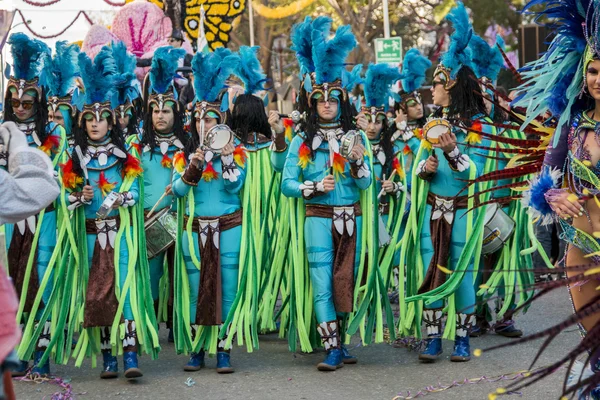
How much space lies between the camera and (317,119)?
6.80m

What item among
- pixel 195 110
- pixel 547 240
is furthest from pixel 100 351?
pixel 547 240

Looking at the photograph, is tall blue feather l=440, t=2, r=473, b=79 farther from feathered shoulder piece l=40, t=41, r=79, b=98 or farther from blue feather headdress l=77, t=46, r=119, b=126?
feathered shoulder piece l=40, t=41, r=79, b=98

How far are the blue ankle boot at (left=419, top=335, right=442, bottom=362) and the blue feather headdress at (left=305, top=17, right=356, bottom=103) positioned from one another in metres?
1.65

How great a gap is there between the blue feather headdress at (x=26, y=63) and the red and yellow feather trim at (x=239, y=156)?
1.30 meters

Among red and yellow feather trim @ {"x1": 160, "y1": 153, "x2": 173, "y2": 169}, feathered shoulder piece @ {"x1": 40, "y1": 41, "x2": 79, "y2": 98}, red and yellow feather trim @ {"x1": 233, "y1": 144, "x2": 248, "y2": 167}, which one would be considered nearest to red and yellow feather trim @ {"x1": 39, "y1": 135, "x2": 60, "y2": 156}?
feathered shoulder piece @ {"x1": 40, "y1": 41, "x2": 79, "y2": 98}

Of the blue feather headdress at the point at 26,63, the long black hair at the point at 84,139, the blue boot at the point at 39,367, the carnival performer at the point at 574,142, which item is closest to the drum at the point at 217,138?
the long black hair at the point at 84,139

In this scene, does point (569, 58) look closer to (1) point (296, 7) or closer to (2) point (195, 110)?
(2) point (195, 110)

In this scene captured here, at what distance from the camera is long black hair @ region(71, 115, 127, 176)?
6.62 m

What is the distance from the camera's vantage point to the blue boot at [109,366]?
6582 mm

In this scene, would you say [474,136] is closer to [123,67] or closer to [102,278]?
[123,67]

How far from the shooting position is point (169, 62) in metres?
7.20

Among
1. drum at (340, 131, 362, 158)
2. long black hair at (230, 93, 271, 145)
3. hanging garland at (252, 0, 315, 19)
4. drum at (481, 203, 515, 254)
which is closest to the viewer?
drum at (340, 131, 362, 158)

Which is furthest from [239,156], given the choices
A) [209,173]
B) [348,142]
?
[348,142]

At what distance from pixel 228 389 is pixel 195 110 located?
6.30 ft
